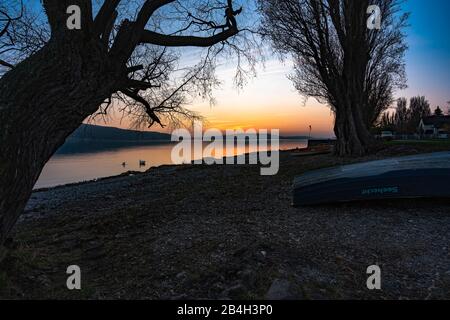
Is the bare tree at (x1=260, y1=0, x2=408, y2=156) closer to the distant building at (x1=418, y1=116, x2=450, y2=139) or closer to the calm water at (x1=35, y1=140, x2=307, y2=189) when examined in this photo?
the calm water at (x1=35, y1=140, x2=307, y2=189)

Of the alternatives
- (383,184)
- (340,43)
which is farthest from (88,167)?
(383,184)

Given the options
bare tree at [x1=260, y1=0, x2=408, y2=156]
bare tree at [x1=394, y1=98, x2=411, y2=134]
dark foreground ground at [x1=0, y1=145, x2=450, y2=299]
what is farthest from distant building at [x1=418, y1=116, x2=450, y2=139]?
dark foreground ground at [x1=0, y1=145, x2=450, y2=299]

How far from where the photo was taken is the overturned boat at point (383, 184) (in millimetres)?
6527

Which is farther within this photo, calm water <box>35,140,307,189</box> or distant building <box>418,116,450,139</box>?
distant building <box>418,116,450,139</box>

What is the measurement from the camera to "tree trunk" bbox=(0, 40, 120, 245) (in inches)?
158

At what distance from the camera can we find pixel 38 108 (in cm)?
432

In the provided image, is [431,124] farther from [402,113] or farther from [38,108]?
[38,108]

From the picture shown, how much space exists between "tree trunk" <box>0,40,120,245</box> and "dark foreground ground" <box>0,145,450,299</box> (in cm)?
99

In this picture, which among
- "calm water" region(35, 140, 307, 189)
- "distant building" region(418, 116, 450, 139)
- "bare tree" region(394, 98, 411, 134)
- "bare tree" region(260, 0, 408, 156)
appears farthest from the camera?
"bare tree" region(394, 98, 411, 134)

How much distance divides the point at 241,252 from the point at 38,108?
3222 mm

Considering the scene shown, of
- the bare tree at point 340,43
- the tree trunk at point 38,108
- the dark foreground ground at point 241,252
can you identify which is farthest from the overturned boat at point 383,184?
the bare tree at point 340,43

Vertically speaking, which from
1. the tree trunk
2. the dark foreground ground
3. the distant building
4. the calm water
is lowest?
the calm water

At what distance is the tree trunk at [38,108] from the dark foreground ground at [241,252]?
0.99 metres
